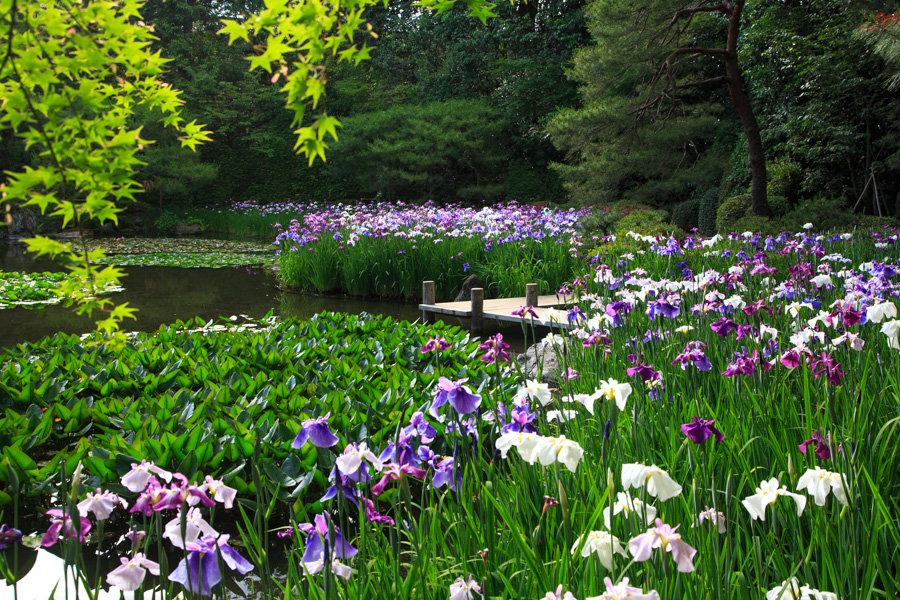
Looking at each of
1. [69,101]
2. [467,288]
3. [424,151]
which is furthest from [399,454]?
[424,151]

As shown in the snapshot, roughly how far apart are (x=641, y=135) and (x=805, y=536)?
13.8m

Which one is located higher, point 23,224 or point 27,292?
point 23,224

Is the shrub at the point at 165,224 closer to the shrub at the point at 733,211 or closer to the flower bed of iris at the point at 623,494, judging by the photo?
the shrub at the point at 733,211

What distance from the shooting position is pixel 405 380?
3.70 m

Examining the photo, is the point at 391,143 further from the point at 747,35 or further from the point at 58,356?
the point at 58,356

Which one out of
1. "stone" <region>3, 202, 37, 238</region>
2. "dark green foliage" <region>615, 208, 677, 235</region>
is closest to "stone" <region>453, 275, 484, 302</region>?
"dark green foliage" <region>615, 208, 677, 235</region>

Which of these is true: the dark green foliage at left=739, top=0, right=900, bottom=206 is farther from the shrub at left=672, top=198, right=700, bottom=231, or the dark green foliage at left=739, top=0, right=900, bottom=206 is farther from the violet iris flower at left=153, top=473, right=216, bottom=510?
the violet iris flower at left=153, top=473, right=216, bottom=510

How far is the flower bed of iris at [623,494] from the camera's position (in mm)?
1156

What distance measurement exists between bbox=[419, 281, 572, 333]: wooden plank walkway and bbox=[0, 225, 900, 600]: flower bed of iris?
3.56 metres

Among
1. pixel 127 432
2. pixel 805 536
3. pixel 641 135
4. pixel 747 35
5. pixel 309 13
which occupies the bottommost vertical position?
pixel 127 432

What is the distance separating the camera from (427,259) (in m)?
8.92

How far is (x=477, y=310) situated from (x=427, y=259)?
2341 millimetres

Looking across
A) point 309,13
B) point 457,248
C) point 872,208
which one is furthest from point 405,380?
point 872,208

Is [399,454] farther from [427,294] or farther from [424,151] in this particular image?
[424,151]
